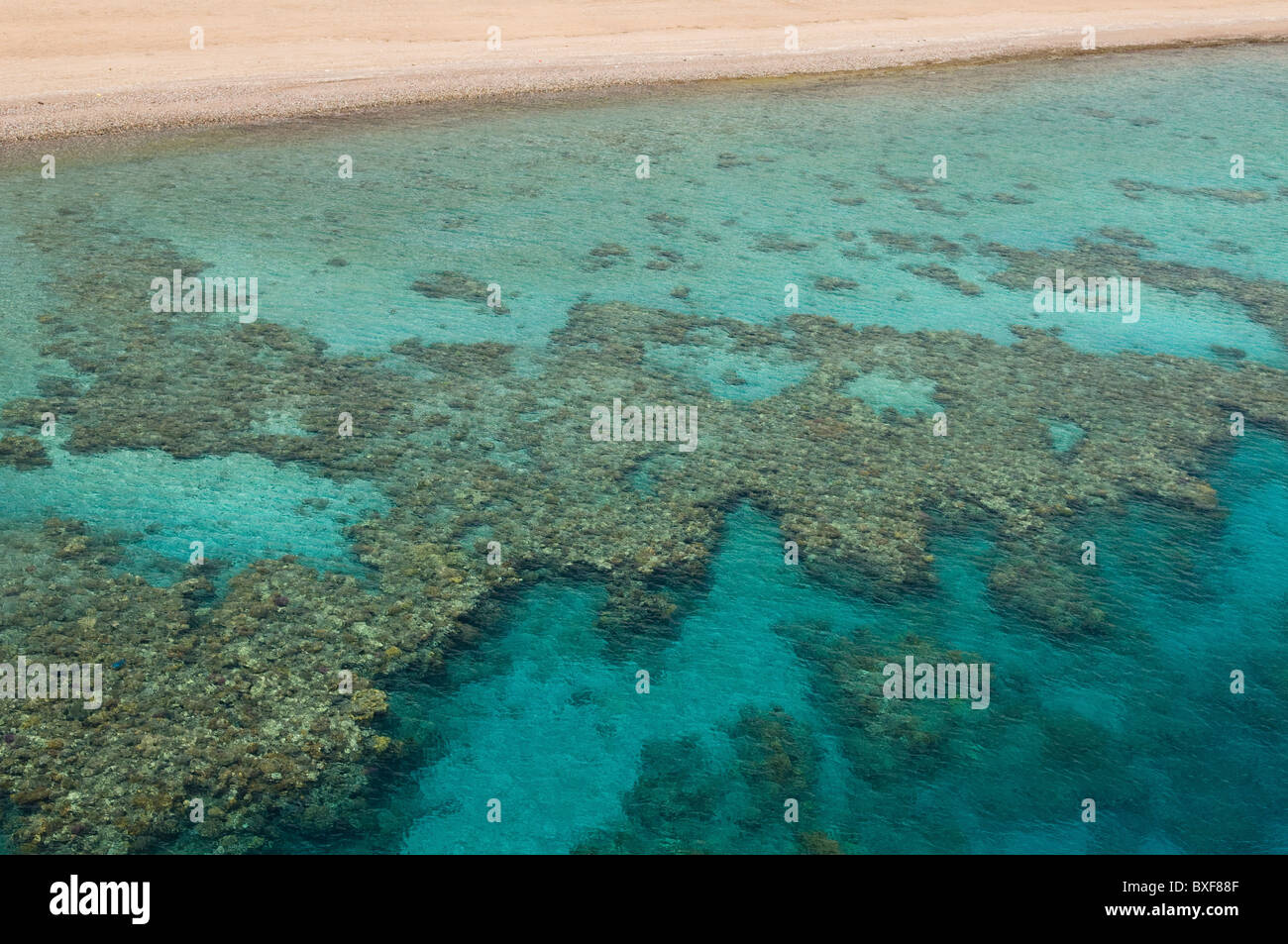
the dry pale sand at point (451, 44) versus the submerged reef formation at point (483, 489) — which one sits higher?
the dry pale sand at point (451, 44)

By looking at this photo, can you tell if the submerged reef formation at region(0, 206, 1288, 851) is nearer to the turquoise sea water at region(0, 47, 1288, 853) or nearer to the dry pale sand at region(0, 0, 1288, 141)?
the turquoise sea water at region(0, 47, 1288, 853)

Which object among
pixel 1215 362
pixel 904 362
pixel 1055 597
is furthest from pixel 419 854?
pixel 1215 362

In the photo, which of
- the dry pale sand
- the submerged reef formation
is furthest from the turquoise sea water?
the dry pale sand

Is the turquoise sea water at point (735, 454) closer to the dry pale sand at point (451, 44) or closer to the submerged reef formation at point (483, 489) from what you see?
the submerged reef formation at point (483, 489)

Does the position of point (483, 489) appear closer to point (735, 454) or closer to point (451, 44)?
point (735, 454)

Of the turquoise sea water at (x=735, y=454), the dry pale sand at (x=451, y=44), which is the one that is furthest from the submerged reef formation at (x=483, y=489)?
the dry pale sand at (x=451, y=44)

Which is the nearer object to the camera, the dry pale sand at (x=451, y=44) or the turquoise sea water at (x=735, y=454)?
the turquoise sea water at (x=735, y=454)
